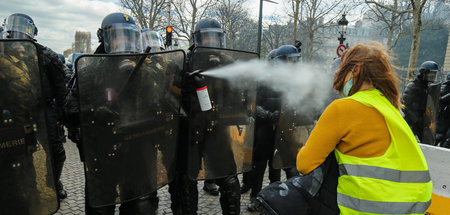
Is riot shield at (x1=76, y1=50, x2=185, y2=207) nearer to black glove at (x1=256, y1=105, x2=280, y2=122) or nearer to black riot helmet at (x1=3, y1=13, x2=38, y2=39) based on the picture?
black glove at (x1=256, y1=105, x2=280, y2=122)

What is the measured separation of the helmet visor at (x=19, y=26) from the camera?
341cm

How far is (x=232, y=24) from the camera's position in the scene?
24438 mm

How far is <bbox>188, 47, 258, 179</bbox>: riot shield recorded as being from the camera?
2305 mm

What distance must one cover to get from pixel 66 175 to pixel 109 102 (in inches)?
132

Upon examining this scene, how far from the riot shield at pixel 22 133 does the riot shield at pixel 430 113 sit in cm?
530

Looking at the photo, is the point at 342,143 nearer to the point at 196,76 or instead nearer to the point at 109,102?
the point at 196,76

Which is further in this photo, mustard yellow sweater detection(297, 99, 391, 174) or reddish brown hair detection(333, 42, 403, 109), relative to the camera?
reddish brown hair detection(333, 42, 403, 109)

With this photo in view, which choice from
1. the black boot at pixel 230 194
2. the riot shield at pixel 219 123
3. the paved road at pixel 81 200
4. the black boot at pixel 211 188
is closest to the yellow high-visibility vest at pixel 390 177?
the riot shield at pixel 219 123

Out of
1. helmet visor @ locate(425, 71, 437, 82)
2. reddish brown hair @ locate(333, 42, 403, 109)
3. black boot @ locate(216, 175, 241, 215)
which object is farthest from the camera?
helmet visor @ locate(425, 71, 437, 82)

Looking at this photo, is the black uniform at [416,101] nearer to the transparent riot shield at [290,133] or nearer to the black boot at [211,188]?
the transparent riot shield at [290,133]

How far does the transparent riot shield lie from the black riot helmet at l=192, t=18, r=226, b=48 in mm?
923

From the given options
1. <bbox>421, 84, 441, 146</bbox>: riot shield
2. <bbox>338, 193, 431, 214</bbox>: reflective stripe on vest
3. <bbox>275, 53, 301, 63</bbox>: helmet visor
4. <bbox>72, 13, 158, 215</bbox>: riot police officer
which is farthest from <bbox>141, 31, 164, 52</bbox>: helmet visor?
<bbox>421, 84, 441, 146</bbox>: riot shield

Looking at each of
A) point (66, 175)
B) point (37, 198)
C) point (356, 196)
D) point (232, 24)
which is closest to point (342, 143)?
point (356, 196)

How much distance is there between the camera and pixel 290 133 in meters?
3.00
